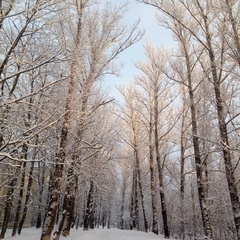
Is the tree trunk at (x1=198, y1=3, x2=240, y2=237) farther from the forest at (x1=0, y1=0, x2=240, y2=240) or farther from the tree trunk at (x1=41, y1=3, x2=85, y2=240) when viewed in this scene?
the tree trunk at (x1=41, y1=3, x2=85, y2=240)

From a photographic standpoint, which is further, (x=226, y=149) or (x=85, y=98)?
(x=85, y=98)

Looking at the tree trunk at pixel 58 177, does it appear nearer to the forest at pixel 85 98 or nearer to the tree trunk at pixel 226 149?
the forest at pixel 85 98

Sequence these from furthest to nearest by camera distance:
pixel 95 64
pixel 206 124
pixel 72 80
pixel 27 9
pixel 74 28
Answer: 1. pixel 206 124
2. pixel 95 64
3. pixel 74 28
4. pixel 72 80
5. pixel 27 9

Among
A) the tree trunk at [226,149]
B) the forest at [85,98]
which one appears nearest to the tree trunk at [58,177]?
the forest at [85,98]

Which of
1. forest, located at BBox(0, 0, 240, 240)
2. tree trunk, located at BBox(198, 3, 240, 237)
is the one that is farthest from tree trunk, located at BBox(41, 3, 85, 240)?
tree trunk, located at BBox(198, 3, 240, 237)

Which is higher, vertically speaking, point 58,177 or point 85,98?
point 85,98

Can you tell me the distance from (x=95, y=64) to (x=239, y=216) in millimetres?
8426

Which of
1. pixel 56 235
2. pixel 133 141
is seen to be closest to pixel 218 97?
pixel 56 235

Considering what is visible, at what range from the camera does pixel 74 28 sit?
10.6m

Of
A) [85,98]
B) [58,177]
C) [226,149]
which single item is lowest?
[58,177]

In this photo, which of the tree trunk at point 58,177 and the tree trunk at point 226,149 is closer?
the tree trunk at point 226,149

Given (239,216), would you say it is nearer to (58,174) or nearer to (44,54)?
(58,174)

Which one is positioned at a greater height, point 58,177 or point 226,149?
point 226,149

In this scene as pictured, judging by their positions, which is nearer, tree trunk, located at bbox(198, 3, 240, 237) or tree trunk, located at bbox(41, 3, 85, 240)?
tree trunk, located at bbox(198, 3, 240, 237)
